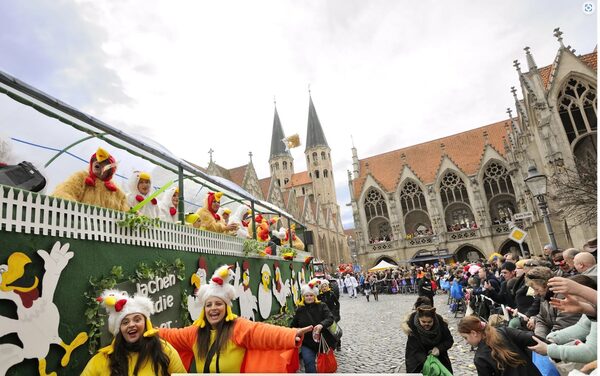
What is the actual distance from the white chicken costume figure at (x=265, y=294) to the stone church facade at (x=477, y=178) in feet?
66.1

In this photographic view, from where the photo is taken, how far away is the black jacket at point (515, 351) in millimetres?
2889

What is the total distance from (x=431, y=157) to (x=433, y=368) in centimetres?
4180

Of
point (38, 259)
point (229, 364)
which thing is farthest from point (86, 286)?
point (229, 364)

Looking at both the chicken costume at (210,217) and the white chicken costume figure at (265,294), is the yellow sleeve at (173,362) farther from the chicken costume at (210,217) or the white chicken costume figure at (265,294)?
the white chicken costume figure at (265,294)

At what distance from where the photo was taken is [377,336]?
934 cm

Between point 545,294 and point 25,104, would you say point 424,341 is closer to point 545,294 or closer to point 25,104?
point 545,294

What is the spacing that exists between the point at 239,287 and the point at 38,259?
3679 millimetres

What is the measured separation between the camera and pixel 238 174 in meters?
38.5

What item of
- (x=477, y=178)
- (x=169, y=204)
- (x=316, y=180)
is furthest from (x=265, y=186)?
(x=169, y=204)

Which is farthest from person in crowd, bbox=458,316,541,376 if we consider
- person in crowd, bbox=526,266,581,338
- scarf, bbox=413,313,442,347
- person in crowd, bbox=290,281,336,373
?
person in crowd, bbox=290,281,336,373

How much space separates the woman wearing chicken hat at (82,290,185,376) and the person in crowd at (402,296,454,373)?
2538 millimetres

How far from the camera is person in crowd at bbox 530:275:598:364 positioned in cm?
247

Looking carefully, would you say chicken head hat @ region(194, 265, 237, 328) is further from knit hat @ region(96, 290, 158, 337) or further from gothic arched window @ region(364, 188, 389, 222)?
gothic arched window @ region(364, 188, 389, 222)

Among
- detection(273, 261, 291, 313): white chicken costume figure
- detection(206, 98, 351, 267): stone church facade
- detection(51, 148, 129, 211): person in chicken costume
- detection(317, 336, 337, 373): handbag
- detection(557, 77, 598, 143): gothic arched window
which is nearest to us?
detection(51, 148, 129, 211): person in chicken costume
